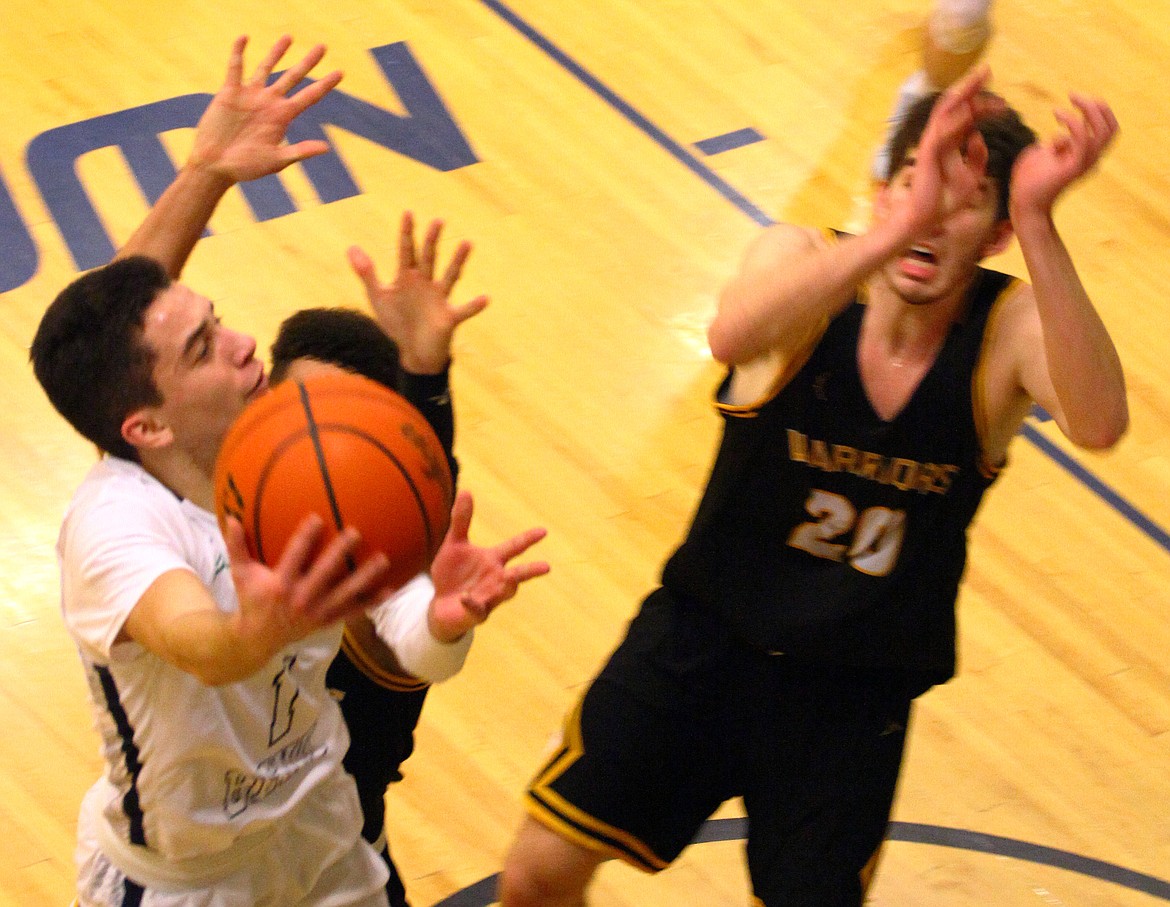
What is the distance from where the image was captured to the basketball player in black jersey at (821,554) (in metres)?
3.01

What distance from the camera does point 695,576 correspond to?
10.7 feet

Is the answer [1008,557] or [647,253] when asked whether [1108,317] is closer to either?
[1008,557]

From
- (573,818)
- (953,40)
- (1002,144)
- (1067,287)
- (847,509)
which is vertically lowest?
(573,818)

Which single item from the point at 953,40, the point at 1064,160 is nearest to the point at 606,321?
the point at 953,40

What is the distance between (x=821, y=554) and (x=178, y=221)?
150 cm

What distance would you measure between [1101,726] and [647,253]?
2482mm

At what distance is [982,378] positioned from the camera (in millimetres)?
3051

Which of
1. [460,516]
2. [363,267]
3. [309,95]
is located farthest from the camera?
[309,95]

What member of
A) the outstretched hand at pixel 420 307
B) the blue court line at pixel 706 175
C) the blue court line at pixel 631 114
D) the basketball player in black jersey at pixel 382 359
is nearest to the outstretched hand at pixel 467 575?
the basketball player in black jersey at pixel 382 359

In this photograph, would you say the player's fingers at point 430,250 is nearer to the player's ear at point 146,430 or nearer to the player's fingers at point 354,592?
the player's ear at point 146,430

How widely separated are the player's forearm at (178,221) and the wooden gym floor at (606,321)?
64.3 inches

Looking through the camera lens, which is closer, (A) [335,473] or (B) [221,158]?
(A) [335,473]

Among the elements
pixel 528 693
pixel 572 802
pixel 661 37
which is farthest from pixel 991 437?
pixel 661 37

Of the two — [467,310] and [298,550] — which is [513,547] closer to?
[298,550]
